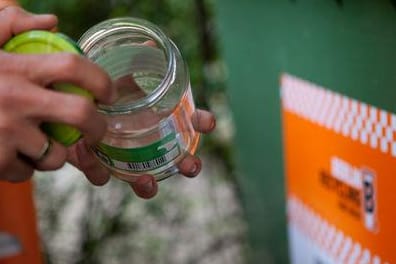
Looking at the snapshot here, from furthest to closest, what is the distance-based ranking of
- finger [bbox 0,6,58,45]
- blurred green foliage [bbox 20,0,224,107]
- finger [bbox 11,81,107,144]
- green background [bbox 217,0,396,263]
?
blurred green foliage [bbox 20,0,224,107]
green background [bbox 217,0,396,263]
finger [bbox 0,6,58,45]
finger [bbox 11,81,107,144]

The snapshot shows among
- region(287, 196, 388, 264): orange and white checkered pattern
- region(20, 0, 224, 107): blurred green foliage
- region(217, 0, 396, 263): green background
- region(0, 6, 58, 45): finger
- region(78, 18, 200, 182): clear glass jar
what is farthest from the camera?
region(20, 0, 224, 107): blurred green foliage

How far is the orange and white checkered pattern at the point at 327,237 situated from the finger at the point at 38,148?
2.09 feet

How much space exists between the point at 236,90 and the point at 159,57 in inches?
24.8

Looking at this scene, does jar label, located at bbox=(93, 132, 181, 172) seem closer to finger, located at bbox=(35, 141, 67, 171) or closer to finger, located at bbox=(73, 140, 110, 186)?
finger, located at bbox=(73, 140, 110, 186)

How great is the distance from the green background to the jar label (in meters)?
0.36

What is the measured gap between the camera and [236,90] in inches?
61.4

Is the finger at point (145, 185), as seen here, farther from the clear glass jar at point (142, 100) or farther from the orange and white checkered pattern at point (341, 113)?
the orange and white checkered pattern at point (341, 113)

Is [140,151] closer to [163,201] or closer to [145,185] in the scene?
[145,185]

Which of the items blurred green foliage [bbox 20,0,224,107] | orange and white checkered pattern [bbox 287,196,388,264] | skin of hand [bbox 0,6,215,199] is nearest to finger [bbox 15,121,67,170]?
skin of hand [bbox 0,6,215,199]

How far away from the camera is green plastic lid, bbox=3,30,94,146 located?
2.45 ft

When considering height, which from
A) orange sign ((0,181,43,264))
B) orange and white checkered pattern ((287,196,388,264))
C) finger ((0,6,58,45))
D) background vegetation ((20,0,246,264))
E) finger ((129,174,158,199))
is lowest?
background vegetation ((20,0,246,264))

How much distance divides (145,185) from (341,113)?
419mm

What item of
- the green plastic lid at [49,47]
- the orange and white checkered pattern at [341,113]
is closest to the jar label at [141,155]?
the green plastic lid at [49,47]

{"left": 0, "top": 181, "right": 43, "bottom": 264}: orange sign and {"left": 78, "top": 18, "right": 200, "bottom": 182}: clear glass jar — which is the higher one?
{"left": 78, "top": 18, "right": 200, "bottom": 182}: clear glass jar
